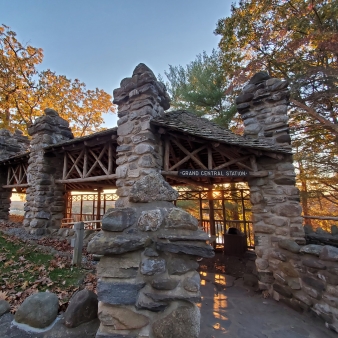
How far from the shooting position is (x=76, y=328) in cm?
157

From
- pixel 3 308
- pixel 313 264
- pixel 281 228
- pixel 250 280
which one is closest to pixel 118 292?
pixel 3 308

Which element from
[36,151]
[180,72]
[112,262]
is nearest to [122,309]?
[112,262]

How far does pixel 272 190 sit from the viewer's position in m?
4.38

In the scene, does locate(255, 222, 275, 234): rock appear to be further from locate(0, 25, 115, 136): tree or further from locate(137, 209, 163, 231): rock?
locate(0, 25, 115, 136): tree

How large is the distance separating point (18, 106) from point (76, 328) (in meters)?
16.4

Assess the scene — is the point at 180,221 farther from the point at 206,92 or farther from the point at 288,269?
the point at 206,92

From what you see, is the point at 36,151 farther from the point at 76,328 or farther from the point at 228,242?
the point at 228,242

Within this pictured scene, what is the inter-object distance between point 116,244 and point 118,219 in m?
0.19

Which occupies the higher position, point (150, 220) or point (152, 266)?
point (150, 220)

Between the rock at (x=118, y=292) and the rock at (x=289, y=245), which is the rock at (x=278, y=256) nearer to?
the rock at (x=289, y=245)

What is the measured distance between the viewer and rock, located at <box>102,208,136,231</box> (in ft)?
4.83

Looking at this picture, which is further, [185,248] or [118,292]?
[185,248]

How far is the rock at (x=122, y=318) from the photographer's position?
132 cm

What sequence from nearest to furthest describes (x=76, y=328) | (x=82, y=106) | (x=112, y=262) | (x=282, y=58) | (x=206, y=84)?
1. (x=112, y=262)
2. (x=76, y=328)
3. (x=282, y=58)
4. (x=206, y=84)
5. (x=82, y=106)
